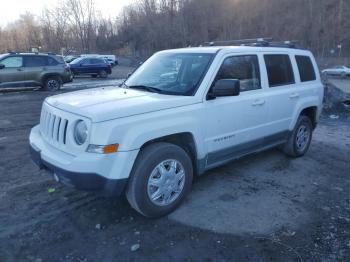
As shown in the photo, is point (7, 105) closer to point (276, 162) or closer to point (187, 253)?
point (276, 162)

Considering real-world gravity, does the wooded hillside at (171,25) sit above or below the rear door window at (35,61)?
above

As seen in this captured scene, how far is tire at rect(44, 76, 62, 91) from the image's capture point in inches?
617

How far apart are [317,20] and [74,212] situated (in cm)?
6711

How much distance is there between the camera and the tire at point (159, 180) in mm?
3604

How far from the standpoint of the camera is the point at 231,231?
3.71 metres

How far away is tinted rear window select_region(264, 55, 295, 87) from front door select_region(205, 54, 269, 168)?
280 mm

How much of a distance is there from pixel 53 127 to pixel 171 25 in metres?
71.2

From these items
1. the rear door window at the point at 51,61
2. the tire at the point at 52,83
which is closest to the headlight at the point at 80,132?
the tire at the point at 52,83

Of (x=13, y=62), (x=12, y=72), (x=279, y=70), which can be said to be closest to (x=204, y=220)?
(x=279, y=70)

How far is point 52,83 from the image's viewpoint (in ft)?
52.1

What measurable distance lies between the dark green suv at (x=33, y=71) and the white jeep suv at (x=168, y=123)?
1136cm

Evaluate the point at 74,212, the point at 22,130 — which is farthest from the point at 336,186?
the point at 22,130

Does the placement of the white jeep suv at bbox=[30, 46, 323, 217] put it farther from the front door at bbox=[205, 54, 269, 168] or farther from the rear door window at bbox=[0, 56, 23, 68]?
the rear door window at bbox=[0, 56, 23, 68]

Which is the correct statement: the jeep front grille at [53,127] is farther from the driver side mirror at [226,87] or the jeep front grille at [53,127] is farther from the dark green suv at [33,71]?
the dark green suv at [33,71]
